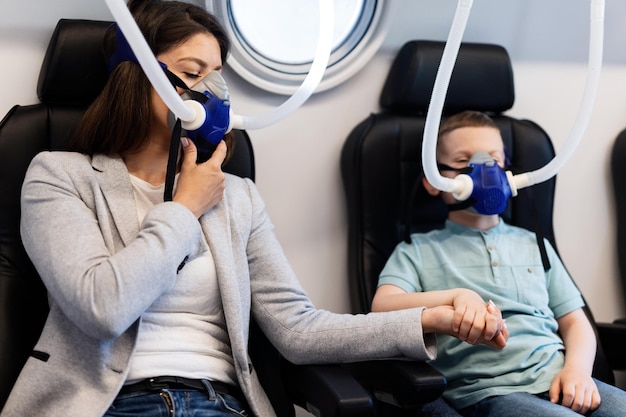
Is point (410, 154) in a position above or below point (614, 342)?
above

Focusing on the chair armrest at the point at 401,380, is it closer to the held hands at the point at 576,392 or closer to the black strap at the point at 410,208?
the held hands at the point at 576,392

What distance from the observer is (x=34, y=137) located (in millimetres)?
1730

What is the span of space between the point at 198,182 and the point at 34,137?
0.43m

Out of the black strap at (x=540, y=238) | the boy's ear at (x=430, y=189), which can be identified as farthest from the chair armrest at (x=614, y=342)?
the boy's ear at (x=430, y=189)

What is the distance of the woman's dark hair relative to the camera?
1.64 meters

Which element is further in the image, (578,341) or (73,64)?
(578,341)

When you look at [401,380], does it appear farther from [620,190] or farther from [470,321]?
[620,190]

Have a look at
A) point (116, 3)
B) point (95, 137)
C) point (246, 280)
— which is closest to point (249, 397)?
point (246, 280)

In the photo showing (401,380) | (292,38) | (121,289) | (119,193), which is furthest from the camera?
(292,38)

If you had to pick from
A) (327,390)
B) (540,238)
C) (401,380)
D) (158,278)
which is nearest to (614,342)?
(540,238)

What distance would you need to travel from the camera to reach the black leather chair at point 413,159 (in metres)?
2.06

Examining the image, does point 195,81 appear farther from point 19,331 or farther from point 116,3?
point 19,331

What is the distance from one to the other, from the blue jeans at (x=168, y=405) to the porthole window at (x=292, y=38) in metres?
0.94

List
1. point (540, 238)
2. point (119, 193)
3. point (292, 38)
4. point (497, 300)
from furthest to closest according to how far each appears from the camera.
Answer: point (292, 38) < point (540, 238) < point (497, 300) < point (119, 193)
